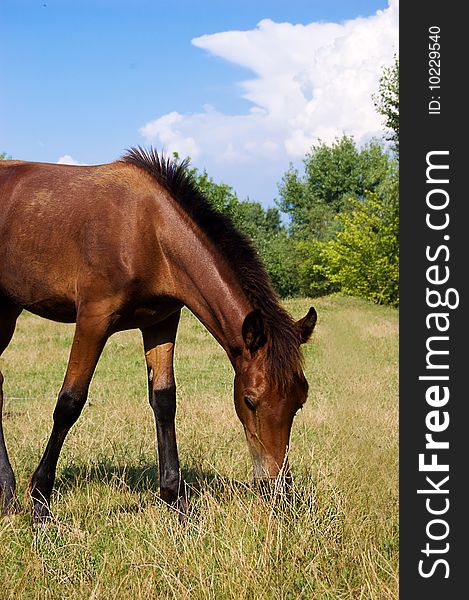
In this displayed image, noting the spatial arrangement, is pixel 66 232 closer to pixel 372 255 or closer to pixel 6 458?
pixel 6 458

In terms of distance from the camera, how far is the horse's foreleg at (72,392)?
4.75 m

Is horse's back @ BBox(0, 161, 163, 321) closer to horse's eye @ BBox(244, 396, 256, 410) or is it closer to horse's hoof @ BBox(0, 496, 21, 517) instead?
horse's eye @ BBox(244, 396, 256, 410)

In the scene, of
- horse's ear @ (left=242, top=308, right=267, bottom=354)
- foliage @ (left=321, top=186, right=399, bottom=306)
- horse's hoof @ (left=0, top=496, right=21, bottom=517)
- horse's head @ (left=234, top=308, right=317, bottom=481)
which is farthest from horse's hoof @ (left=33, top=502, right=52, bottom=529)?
foliage @ (left=321, top=186, right=399, bottom=306)

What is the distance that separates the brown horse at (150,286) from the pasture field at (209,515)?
1.11 feet

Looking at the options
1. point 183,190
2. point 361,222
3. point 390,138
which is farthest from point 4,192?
point 361,222

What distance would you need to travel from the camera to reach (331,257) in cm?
4819

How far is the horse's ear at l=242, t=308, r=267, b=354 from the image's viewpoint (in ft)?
13.7

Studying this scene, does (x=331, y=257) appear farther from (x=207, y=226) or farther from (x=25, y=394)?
(x=207, y=226)

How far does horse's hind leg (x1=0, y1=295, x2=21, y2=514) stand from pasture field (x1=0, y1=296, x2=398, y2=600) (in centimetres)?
20

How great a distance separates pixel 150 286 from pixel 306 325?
1.14m

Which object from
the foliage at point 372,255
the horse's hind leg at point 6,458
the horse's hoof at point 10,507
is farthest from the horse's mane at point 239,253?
the foliage at point 372,255

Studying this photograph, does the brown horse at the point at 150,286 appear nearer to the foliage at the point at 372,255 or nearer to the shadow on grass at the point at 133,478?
the shadow on grass at the point at 133,478

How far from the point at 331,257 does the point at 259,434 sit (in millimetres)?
44624

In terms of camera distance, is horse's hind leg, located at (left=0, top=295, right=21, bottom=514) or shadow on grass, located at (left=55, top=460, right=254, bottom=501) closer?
horse's hind leg, located at (left=0, top=295, right=21, bottom=514)
